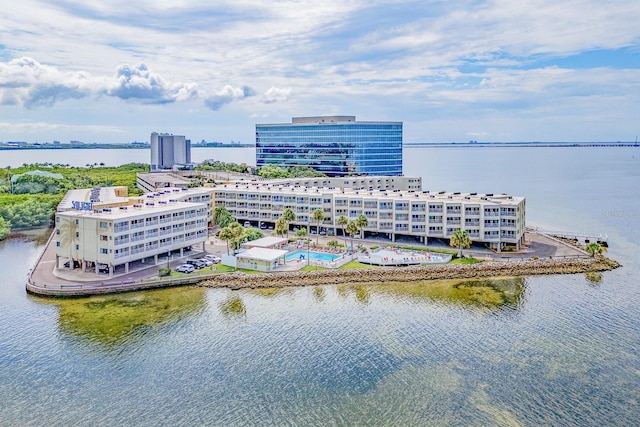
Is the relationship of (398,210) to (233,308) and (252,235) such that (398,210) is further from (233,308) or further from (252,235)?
(233,308)

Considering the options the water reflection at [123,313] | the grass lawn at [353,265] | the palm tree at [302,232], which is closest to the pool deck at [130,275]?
the grass lawn at [353,265]

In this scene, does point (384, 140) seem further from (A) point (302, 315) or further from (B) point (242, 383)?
(B) point (242, 383)

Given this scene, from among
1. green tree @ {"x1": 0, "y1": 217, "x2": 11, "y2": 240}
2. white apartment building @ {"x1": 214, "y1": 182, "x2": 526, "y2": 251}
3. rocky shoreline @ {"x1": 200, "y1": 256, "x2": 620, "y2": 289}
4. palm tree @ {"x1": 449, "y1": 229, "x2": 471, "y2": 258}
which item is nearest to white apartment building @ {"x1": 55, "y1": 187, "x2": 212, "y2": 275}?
rocky shoreline @ {"x1": 200, "y1": 256, "x2": 620, "y2": 289}

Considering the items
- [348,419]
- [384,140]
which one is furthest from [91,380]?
[384,140]

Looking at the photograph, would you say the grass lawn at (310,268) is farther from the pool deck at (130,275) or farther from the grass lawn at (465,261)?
the grass lawn at (465,261)

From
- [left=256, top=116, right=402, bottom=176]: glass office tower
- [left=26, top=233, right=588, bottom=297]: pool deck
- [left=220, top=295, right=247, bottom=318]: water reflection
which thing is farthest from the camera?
[left=256, top=116, right=402, bottom=176]: glass office tower

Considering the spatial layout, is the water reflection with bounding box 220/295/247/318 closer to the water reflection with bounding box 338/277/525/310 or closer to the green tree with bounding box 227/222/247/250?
the water reflection with bounding box 338/277/525/310

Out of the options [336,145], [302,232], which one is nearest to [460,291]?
[302,232]
